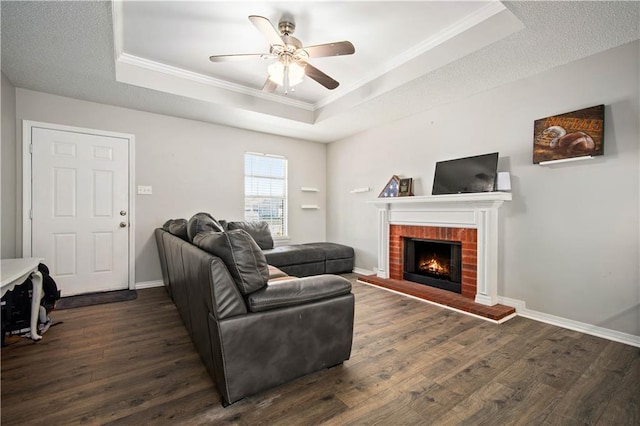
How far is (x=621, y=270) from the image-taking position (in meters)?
2.50

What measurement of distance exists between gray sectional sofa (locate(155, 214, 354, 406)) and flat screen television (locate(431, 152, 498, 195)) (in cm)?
232

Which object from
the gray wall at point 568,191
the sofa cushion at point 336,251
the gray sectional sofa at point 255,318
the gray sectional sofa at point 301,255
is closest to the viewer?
the gray sectional sofa at point 255,318

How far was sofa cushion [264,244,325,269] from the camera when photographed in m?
4.24

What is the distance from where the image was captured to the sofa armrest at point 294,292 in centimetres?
163

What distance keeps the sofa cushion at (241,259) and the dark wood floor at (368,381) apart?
680 mm

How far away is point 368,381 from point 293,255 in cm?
270

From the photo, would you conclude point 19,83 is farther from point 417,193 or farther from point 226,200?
point 417,193

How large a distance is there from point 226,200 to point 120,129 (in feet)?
5.71

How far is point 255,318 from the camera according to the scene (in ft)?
5.24

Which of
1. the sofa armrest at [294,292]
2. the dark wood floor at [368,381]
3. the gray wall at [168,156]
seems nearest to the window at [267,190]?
the gray wall at [168,156]

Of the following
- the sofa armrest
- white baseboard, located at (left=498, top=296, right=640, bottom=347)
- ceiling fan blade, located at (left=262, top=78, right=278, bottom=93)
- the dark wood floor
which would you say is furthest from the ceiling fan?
white baseboard, located at (left=498, top=296, right=640, bottom=347)

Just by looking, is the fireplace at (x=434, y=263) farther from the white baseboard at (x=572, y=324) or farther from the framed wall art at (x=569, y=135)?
the framed wall art at (x=569, y=135)

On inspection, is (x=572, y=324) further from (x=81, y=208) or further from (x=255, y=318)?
(x=81, y=208)

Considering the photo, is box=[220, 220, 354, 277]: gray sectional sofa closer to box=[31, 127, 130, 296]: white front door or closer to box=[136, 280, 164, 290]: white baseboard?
box=[136, 280, 164, 290]: white baseboard
